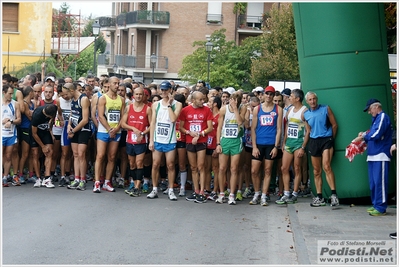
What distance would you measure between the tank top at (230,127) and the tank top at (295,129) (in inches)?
35.7

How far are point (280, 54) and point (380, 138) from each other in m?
27.5

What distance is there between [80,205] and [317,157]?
4206 millimetres

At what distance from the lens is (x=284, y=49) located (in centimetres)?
3988

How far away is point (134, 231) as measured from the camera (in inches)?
425

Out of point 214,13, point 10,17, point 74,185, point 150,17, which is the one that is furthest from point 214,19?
point 74,185

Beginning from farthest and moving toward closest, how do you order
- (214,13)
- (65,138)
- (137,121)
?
(214,13)
(65,138)
(137,121)

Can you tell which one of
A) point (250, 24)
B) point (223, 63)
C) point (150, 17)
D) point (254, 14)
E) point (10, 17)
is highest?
point (254, 14)

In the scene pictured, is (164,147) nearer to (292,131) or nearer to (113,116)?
(113,116)

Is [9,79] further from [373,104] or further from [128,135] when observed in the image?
[373,104]

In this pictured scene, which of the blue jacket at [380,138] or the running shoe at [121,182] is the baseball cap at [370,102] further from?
the running shoe at [121,182]

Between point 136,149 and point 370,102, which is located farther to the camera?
point 136,149

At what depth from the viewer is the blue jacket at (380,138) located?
39.8ft

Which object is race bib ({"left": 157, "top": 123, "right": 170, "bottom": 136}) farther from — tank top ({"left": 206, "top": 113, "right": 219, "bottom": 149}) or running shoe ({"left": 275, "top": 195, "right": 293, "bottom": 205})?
running shoe ({"left": 275, "top": 195, "right": 293, "bottom": 205})

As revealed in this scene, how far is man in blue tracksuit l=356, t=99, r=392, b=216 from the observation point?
12156 millimetres
